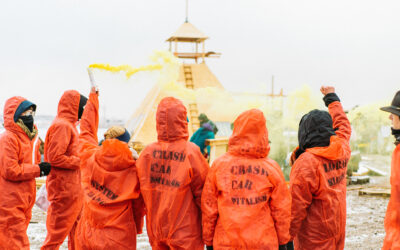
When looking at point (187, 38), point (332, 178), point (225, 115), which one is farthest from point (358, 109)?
point (332, 178)

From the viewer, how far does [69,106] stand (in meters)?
4.98

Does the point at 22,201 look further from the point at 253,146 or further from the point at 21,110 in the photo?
the point at 253,146

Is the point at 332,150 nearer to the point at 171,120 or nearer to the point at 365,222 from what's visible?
the point at 171,120

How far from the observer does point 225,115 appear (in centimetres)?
1594

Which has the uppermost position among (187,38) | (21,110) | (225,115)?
(187,38)

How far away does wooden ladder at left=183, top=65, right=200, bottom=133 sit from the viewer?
1480cm

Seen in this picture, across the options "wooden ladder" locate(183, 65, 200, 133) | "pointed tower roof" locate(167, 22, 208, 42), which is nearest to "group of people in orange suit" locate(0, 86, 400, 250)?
"wooden ladder" locate(183, 65, 200, 133)

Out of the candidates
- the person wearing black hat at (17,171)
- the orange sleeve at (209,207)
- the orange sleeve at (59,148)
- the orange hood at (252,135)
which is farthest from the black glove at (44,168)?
the orange hood at (252,135)

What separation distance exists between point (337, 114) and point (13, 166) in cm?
340

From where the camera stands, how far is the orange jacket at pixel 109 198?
3469 mm

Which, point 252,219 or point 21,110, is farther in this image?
point 21,110

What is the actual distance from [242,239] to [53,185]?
8.55ft

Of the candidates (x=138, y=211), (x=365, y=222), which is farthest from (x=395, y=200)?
(x=365, y=222)

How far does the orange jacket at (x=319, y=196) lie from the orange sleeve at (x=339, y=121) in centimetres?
27
